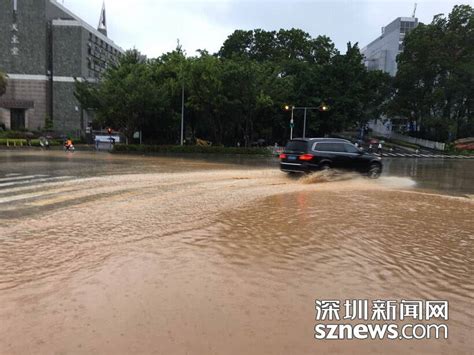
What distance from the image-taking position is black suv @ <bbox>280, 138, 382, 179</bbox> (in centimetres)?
1659

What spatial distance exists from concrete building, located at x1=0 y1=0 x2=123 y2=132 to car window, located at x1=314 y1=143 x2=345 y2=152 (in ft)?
172

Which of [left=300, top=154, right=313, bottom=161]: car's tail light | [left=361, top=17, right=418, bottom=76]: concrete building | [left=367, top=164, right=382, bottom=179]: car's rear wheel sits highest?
[left=361, top=17, right=418, bottom=76]: concrete building

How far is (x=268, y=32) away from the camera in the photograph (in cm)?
7600

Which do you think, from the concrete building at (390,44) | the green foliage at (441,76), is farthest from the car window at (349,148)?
the concrete building at (390,44)

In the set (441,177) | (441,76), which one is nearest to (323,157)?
(441,177)

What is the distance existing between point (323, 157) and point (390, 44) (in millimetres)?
97305

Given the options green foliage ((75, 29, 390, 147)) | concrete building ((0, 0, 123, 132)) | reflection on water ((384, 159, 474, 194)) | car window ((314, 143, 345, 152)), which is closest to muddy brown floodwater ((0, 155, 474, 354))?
reflection on water ((384, 159, 474, 194))

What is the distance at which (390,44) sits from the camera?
10388 cm

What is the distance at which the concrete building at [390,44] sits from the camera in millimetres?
98938

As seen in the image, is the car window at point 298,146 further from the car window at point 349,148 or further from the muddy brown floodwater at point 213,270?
the muddy brown floodwater at point 213,270

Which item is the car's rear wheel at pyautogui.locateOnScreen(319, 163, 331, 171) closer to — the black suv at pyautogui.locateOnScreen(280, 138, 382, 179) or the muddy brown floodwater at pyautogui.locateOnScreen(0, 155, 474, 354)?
the black suv at pyautogui.locateOnScreen(280, 138, 382, 179)

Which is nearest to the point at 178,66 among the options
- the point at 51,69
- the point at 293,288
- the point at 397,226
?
the point at 51,69

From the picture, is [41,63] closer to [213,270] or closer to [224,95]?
[224,95]

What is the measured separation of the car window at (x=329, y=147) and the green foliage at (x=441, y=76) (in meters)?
54.1
